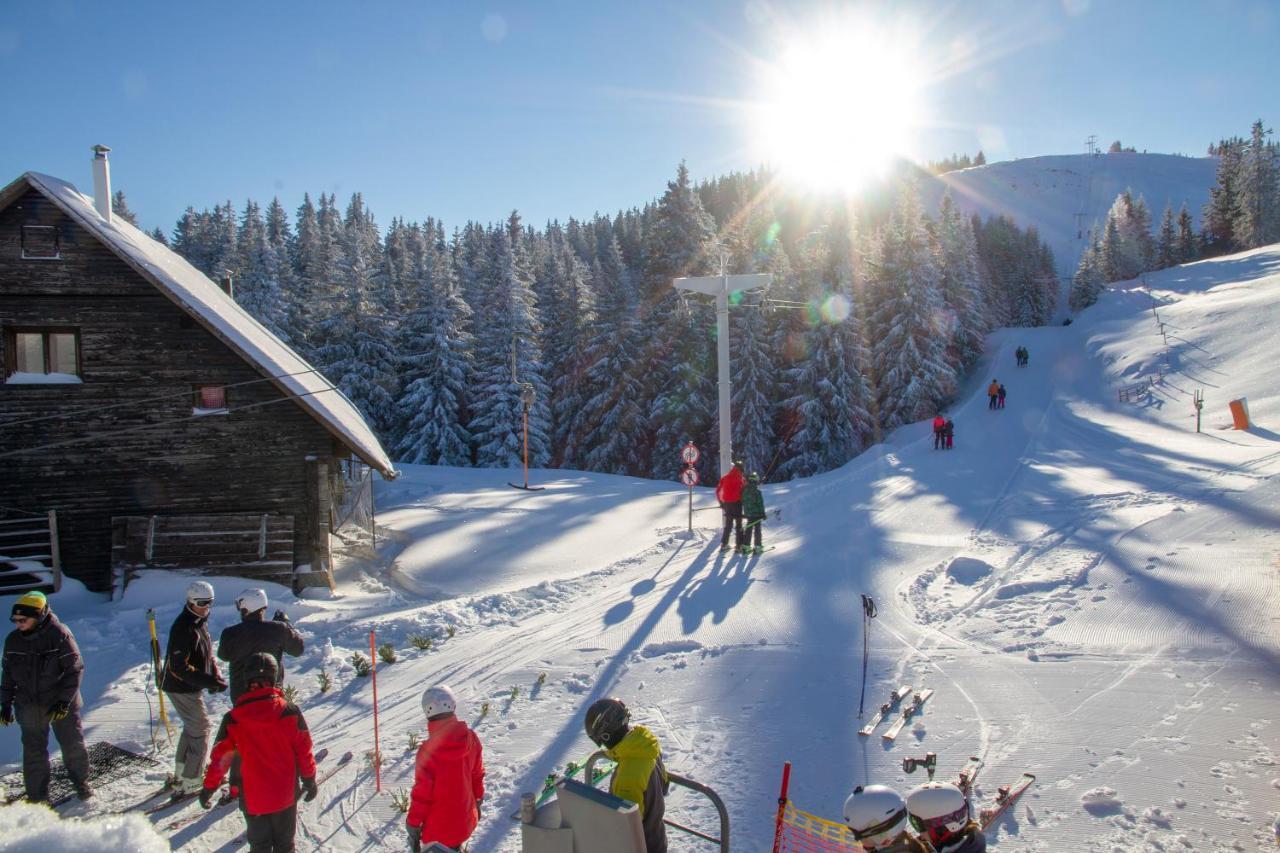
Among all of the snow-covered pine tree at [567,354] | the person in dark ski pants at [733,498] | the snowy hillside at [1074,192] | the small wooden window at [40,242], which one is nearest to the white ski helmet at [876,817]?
the person in dark ski pants at [733,498]

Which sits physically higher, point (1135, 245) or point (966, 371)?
point (1135, 245)

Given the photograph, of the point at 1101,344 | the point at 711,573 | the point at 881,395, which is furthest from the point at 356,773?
the point at 1101,344

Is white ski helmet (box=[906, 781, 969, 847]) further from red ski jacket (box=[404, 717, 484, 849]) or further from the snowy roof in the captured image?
the snowy roof

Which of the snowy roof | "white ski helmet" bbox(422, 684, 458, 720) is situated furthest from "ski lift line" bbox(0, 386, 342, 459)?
"white ski helmet" bbox(422, 684, 458, 720)

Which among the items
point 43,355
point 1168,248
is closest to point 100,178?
point 43,355

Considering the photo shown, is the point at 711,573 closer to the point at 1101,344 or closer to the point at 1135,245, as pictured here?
the point at 1101,344

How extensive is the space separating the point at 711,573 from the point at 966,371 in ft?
151

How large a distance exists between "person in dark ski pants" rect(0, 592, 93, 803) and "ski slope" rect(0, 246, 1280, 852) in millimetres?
560

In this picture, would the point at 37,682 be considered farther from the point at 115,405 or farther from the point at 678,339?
the point at 678,339

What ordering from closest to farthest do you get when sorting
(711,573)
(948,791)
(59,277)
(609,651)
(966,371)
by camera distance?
(948,791) < (609,651) < (711,573) < (59,277) < (966,371)

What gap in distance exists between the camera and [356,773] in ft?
22.1

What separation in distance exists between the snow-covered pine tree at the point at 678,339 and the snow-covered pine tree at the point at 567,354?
4.30 metres

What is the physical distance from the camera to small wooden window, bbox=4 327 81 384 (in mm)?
14344

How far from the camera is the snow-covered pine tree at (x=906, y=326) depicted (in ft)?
131
